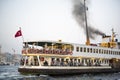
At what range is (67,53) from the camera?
131ft

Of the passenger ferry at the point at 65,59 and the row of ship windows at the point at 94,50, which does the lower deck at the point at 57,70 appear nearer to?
the passenger ferry at the point at 65,59

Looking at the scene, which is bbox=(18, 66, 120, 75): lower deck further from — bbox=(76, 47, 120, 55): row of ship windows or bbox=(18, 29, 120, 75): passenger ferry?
bbox=(76, 47, 120, 55): row of ship windows

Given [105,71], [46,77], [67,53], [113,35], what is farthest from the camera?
[113,35]

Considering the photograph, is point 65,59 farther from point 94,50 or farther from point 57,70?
point 94,50

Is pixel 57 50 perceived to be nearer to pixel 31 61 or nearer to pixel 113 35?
pixel 31 61

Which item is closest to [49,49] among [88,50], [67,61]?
[67,61]

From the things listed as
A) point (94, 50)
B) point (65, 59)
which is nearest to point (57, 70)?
point (65, 59)

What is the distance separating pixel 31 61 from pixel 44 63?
1.77 metres

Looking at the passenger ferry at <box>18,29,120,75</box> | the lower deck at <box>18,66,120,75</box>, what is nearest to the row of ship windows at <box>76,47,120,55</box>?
the passenger ferry at <box>18,29,120,75</box>

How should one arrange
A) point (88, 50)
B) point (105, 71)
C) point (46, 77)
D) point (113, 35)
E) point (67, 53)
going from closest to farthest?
point (46, 77), point (67, 53), point (88, 50), point (105, 71), point (113, 35)

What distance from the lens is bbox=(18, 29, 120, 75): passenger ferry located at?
36156 millimetres

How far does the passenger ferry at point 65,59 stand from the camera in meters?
36.2

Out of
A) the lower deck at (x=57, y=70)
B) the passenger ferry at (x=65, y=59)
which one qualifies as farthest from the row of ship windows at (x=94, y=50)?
the lower deck at (x=57, y=70)

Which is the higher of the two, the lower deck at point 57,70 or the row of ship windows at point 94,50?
the row of ship windows at point 94,50
